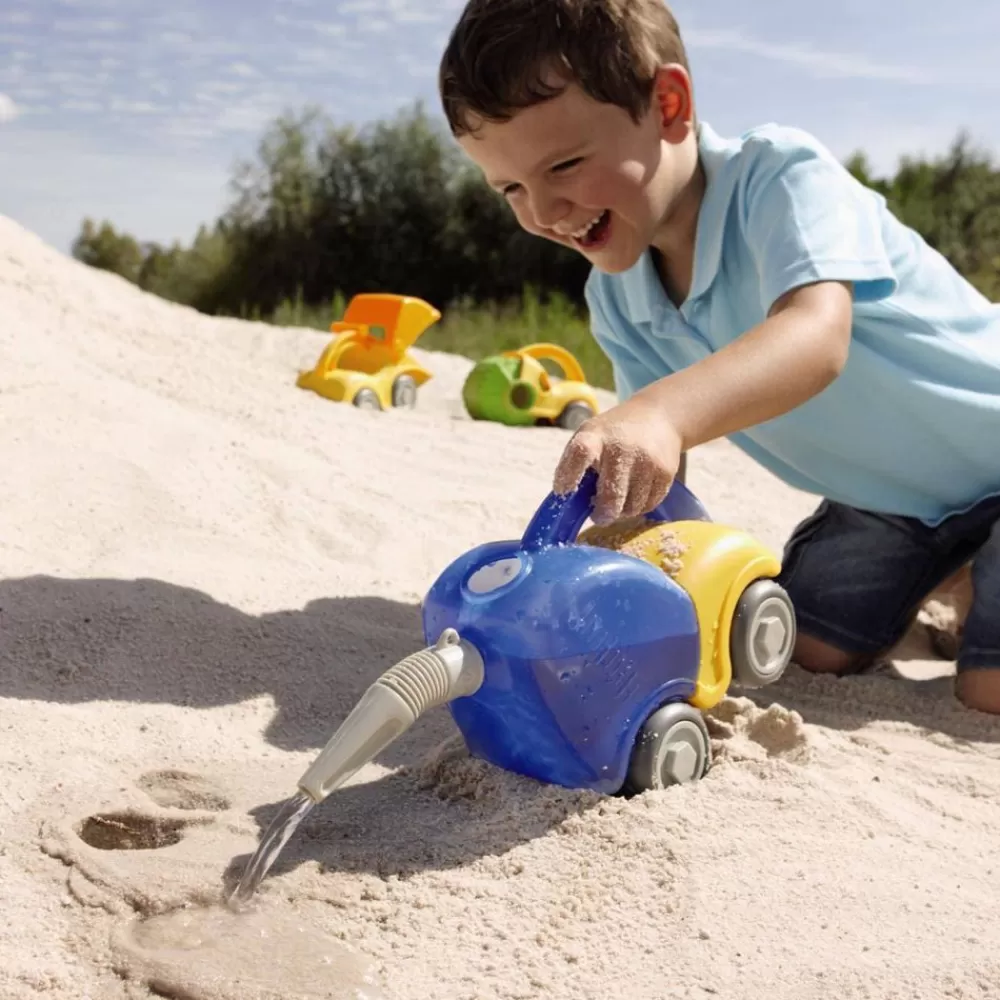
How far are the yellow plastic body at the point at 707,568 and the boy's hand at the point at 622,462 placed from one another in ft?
0.41

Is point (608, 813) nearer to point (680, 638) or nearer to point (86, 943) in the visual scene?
point (680, 638)

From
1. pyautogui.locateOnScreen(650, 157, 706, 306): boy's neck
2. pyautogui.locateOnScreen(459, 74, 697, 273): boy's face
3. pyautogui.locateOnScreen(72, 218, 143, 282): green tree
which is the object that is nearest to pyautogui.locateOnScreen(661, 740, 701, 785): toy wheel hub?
pyautogui.locateOnScreen(459, 74, 697, 273): boy's face

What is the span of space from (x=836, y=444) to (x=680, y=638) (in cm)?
82

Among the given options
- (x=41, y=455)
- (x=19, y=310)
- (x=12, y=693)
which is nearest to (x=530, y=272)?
(x=19, y=310)

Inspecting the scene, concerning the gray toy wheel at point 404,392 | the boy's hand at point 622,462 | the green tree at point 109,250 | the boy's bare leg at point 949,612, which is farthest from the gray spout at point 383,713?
the green tree at point 109,250

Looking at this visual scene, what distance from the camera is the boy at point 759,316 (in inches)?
57.1

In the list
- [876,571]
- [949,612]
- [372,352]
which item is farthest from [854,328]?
[372,352]

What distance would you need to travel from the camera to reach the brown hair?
1531 millimetres

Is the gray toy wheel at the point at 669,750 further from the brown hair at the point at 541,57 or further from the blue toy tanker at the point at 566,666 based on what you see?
the brown hair at the point at 541,57

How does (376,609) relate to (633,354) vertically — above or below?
below

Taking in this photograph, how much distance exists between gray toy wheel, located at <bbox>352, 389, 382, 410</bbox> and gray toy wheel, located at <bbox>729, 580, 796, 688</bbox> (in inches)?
111

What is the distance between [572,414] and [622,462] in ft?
9.98

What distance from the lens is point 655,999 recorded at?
1030 millimetres

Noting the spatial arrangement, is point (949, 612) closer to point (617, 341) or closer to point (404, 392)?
point (617, 341)
